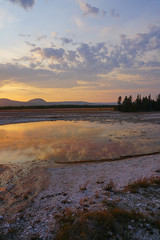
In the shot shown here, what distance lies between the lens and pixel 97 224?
447cm

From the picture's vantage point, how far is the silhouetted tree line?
7789cm

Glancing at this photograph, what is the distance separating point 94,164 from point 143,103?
263ft

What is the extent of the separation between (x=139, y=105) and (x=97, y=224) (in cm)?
8461

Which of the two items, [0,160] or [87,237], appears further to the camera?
[0,160]

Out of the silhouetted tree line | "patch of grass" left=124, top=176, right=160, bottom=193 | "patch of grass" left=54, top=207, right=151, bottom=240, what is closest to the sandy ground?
"patch of grass" left=124, top=176, right=160, bottom=193

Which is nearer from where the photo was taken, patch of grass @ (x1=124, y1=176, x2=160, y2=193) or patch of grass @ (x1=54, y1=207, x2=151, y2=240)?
patch of grass @ (x1=54, y1=207, x2=151, y2=240)

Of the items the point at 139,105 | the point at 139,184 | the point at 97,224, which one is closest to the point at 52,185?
the point at 97,224

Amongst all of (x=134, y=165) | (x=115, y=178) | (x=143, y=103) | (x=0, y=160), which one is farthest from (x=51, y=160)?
(x=143, y=103)

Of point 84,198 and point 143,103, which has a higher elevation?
point 143,103

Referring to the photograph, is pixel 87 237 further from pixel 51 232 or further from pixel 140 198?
pixel 140 198

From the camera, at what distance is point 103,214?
15.6ft

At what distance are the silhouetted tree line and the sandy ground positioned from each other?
71.0 metres

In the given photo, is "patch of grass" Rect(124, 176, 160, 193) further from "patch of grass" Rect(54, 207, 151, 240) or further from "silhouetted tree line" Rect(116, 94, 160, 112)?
"silhouetted tree line" Rect(116, 94, 160, 112)

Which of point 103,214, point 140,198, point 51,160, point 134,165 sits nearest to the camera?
point 103,214
